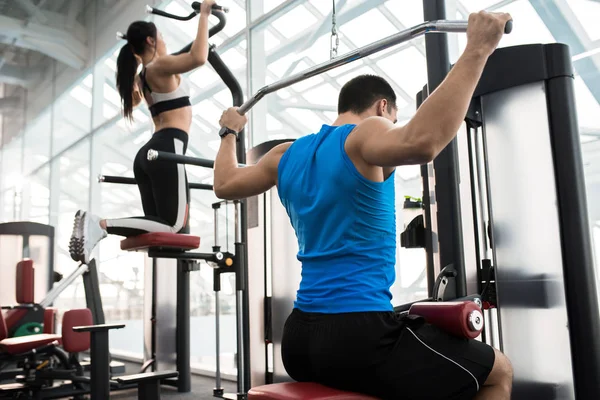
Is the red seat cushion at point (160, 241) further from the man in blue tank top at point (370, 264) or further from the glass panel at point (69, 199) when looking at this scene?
the glass panel at point (69, 199)

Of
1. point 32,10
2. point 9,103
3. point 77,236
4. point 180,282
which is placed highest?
point 32,10

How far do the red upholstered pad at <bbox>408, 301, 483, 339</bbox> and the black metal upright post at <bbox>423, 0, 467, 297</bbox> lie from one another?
83cm

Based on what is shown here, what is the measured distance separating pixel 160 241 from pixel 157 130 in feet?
2.15

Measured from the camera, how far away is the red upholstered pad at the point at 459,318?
1308 millimetres

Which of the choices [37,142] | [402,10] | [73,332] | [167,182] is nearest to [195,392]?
[73,332]

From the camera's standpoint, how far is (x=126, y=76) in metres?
3.11

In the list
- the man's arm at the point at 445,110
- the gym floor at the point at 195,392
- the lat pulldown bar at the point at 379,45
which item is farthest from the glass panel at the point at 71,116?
the man's arm at the point at 445,110

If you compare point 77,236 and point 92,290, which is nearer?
point 77,236

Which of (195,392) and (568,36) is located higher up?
(568,36)

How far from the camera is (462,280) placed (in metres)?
2.17

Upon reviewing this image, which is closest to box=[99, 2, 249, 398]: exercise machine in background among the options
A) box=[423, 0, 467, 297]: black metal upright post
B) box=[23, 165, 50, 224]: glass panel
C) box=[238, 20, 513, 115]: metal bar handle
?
box=[423, 0, 467, 297]: black metal upright post

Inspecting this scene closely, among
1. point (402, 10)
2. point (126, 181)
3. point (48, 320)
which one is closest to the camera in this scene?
point (126, 181)

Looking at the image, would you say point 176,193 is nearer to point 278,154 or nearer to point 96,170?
point 278,154

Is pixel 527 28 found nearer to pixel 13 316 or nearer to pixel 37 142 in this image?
pixel 13 316
